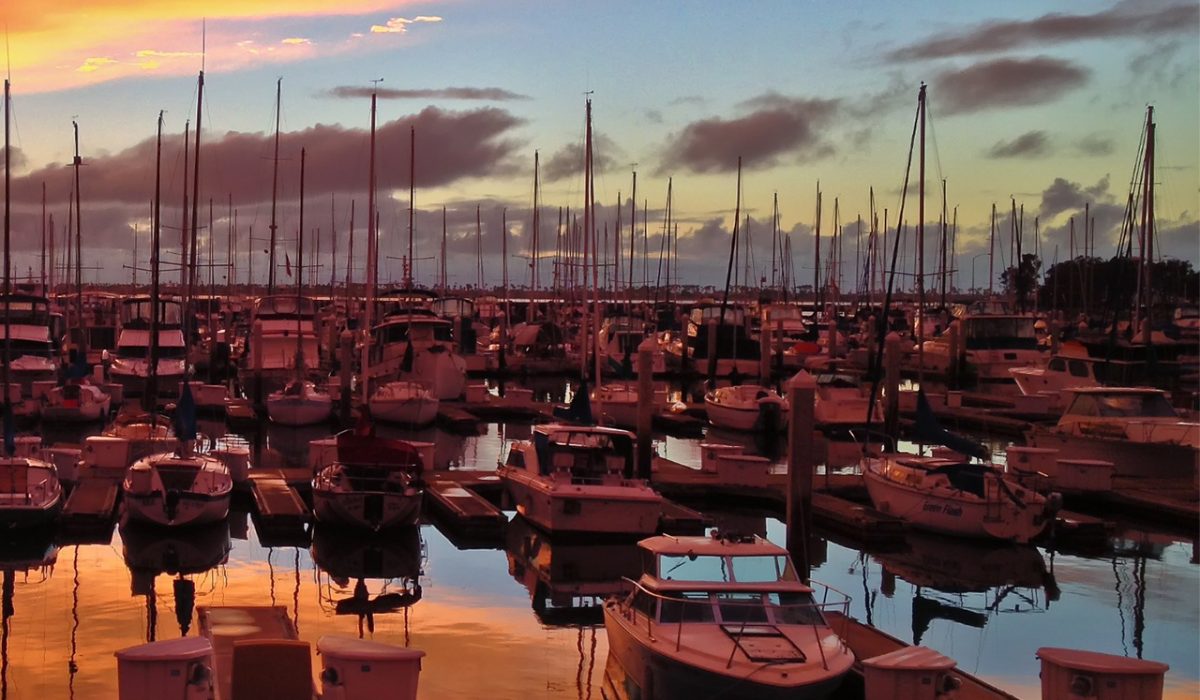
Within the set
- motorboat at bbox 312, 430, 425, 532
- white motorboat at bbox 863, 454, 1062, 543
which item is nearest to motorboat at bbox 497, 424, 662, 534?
motorboat at bbox 312, 430, 425, 532

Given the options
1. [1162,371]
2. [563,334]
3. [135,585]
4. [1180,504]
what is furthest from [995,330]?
[135,585]

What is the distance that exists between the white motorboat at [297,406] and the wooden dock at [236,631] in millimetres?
29186

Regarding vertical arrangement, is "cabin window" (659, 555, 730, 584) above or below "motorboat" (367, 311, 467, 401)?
below

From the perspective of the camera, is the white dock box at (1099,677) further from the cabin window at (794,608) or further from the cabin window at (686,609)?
the cabin window at (686,609)

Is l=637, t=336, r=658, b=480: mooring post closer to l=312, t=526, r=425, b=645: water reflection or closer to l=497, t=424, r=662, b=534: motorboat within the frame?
l=497, t=424, r=662, b=534: motorboat

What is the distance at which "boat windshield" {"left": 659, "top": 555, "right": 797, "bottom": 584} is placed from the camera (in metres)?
18.2

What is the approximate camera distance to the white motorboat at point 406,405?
48.3 m

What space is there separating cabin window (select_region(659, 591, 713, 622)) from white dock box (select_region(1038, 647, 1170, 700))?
12.7 ft

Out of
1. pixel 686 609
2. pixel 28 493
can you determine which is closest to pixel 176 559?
pixel 28 493

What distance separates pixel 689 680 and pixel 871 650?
3075mm

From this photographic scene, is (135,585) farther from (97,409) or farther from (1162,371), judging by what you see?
(1162,371)

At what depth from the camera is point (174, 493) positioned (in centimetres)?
2800

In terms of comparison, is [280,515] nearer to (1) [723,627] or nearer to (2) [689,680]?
(1) [723,627]

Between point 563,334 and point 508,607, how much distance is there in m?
59.9
